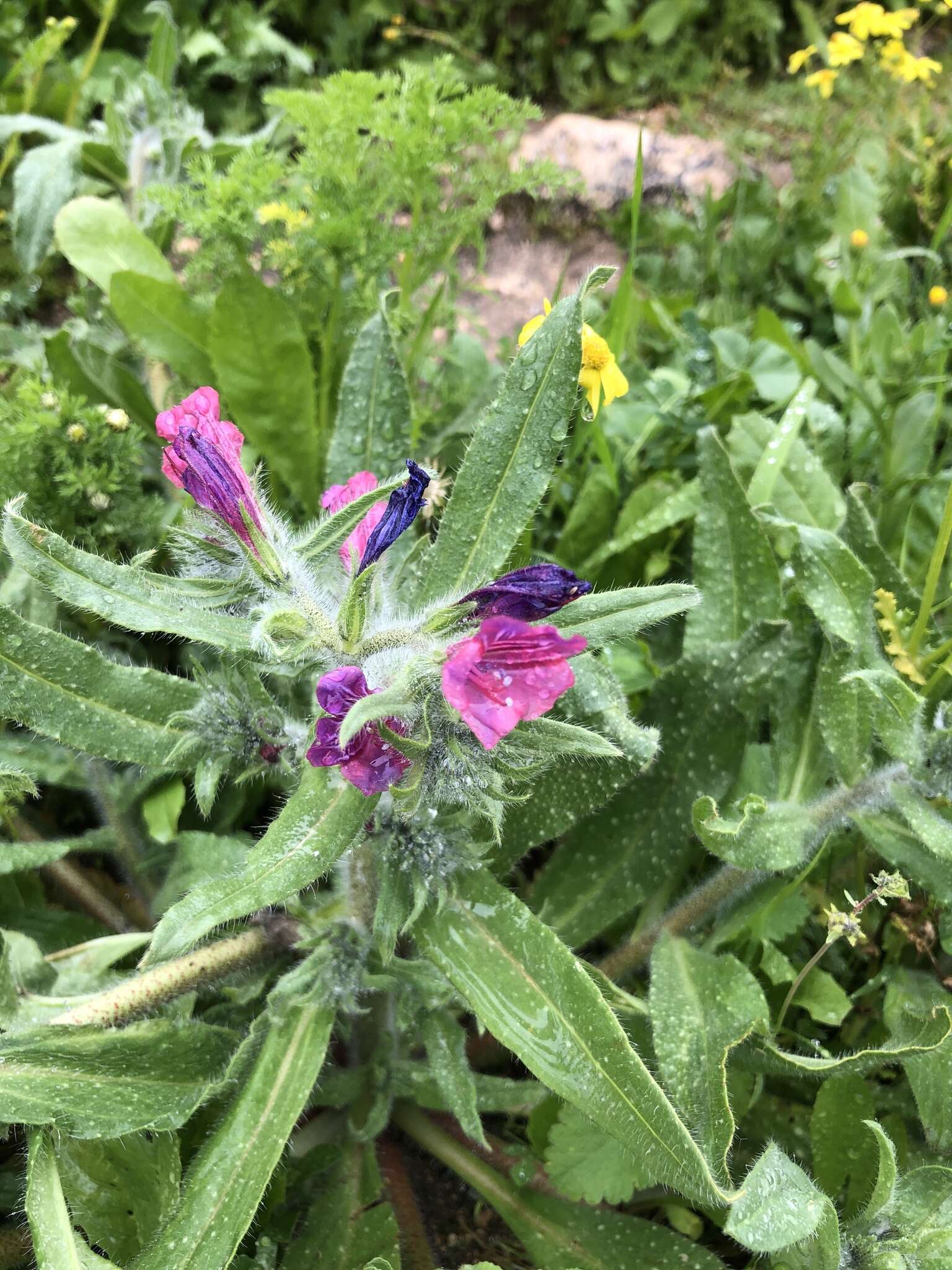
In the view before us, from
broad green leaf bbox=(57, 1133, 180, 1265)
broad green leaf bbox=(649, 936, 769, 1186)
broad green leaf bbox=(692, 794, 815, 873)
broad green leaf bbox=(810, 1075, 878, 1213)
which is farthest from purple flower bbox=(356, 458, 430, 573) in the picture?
broad green leaf bbox=(810, 1075, 878, 1213)

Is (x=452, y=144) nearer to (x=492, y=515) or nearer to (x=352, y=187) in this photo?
(x=352, y=187)

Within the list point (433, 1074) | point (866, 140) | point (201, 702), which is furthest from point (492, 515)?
point (866, 140)

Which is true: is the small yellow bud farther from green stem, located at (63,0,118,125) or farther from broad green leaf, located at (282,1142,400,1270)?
green stem, located at (63,0,118,125)

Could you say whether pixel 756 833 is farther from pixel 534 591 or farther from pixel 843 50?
pixel 843 50

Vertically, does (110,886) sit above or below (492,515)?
below

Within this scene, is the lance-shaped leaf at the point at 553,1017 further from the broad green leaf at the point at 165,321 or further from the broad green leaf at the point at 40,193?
the broad green leaf at the point at 40,193

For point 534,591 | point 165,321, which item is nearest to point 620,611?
point 534,591

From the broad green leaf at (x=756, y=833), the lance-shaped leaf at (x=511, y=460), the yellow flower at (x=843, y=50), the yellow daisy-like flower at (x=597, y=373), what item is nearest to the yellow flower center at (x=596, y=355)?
the yellow daisy-like flower at (x=597, y=373)
